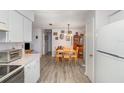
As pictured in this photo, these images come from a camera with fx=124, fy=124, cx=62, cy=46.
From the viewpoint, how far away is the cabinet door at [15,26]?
2.54 meters

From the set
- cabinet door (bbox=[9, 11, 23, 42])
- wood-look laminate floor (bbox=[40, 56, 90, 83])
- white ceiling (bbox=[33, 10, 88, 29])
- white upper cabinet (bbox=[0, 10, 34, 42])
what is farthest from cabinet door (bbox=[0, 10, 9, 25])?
wood-look laminate floor (bbox=[40, 56, 90, 83])

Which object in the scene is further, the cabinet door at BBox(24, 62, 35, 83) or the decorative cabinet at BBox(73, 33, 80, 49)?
the decorative cabinet at BBox(73, 33, 80, 49)

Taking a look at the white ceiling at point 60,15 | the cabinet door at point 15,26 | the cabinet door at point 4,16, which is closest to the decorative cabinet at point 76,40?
the white ceiling at point 60,15

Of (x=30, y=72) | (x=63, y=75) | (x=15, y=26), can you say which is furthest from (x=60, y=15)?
(x=30, y=72)

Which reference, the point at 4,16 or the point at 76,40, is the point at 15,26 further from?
the point at 76,40

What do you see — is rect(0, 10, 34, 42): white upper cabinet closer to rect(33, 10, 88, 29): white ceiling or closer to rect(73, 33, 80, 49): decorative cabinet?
rect(33, 10, 88, 29): white ceiling

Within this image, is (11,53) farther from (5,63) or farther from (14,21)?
(14,21)

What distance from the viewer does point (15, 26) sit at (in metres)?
2.74

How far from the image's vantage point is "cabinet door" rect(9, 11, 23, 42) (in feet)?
8.32

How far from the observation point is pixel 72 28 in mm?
9992

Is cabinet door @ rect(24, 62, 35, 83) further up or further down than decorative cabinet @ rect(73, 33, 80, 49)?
further down

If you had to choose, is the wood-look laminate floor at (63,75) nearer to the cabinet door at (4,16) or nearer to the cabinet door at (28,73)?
the cabinet door at (28,73)

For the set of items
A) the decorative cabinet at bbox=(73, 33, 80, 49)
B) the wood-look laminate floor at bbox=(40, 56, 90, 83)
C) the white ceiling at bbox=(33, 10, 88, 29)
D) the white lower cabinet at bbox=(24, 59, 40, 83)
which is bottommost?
the wood-look laminate floor at bbox=(40, 56, 90, 83)
